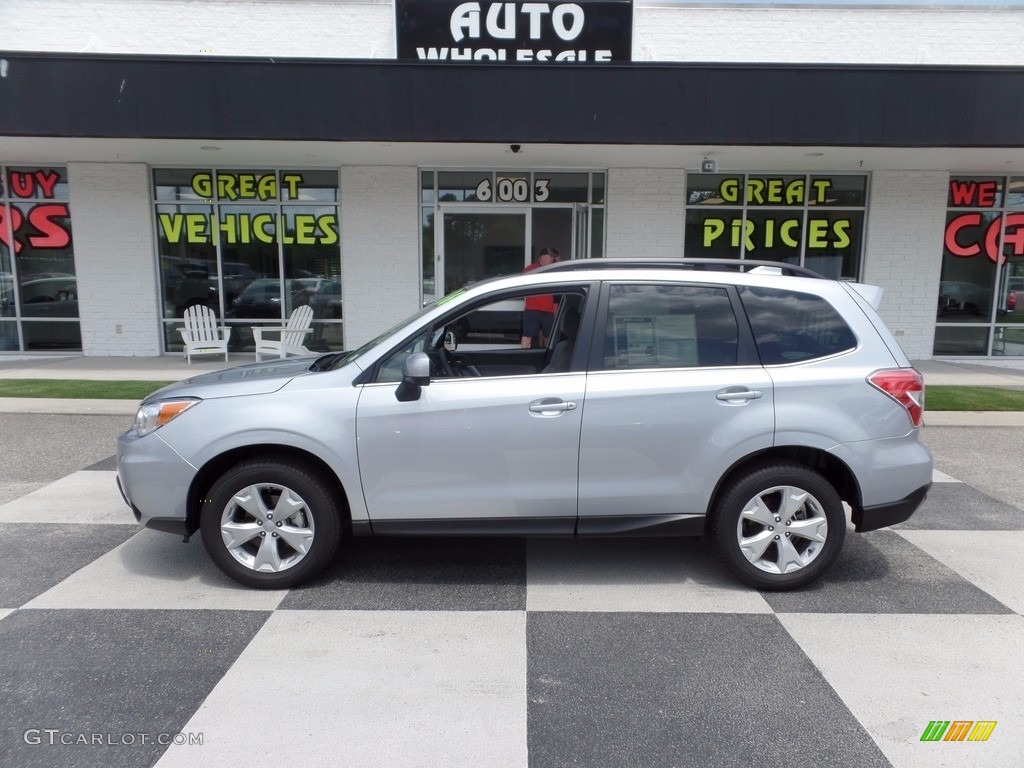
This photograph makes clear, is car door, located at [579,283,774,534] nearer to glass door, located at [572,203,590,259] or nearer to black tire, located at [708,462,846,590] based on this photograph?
black tire, located at [708,462,846,590]

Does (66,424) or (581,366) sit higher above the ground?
(581,366)

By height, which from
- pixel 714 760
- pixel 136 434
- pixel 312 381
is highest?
pixel 312 381

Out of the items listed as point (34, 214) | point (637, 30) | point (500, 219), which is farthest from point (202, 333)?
point (637, 30)

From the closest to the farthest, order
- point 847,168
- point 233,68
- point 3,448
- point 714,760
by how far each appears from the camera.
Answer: point 714,760
point 3,448
point 233,68
point 847,168

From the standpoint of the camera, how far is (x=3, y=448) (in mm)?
7301

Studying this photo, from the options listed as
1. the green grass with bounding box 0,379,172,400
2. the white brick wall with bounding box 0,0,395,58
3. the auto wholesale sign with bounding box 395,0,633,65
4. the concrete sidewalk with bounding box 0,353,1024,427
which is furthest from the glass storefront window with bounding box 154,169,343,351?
the green grass with bounding box 0,379,172,400

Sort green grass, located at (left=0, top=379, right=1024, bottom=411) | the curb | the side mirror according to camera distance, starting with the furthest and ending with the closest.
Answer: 1. green grass, located at (left=0, top=379, right=1024, bottom=411)
2. the curb
3. the side mirror

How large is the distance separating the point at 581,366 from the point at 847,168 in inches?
445

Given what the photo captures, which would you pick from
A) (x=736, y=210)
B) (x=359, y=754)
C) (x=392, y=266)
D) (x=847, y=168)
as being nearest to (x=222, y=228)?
(x=392, y=266)

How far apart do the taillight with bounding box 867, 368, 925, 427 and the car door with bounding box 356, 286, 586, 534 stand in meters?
1.65

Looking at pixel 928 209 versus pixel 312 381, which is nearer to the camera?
pixel 312 381

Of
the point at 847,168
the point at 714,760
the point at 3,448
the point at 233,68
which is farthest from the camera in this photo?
the point at 847,168

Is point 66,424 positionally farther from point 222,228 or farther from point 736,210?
point 736,210

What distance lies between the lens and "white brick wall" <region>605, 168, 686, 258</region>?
1294 cm
